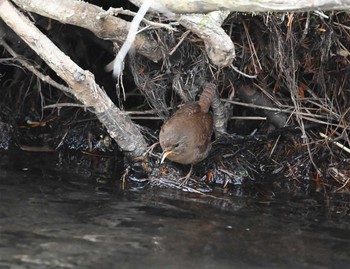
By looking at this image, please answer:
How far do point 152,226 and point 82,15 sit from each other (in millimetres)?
1732

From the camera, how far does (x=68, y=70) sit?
5199mm

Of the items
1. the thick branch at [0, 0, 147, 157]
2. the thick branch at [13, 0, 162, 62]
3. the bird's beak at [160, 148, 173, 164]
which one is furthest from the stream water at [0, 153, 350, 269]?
the thick branch at [13, 0, 162, 62]

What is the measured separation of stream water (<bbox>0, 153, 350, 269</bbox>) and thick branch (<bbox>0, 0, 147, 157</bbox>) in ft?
2.10

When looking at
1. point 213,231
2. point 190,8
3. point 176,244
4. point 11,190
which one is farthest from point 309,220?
point 11,190

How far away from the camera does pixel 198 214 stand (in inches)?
205

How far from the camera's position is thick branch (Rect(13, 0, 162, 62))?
5047mm

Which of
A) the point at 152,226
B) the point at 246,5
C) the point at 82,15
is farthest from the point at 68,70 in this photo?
the point at 246,5

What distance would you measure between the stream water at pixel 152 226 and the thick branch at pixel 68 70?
64cm

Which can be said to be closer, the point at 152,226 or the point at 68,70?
the point at 152,226

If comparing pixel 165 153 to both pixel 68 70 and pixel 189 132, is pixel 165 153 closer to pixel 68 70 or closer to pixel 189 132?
pixel 189 132

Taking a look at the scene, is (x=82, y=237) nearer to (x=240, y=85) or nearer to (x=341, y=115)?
(x=240, y=85)

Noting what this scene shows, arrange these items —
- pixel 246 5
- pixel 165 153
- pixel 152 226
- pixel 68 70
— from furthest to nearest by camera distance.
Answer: pixel 165 153, pixel 68 70, pixel 152 226, pixel 246 5

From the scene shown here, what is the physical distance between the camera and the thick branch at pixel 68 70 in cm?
515

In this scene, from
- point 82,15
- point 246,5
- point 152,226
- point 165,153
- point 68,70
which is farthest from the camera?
point 165,153
